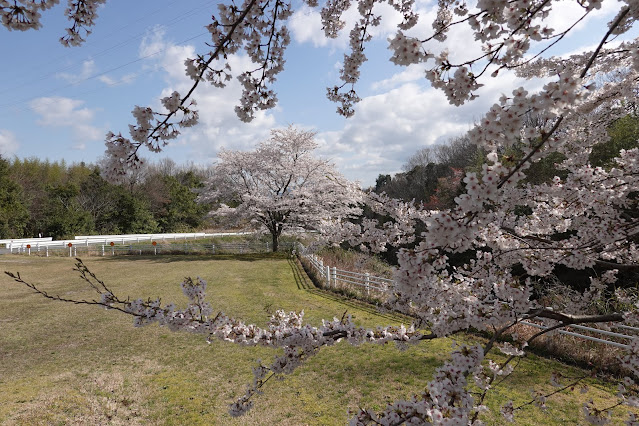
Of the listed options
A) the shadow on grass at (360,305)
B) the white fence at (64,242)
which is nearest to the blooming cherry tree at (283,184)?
the white fence at (64,242)

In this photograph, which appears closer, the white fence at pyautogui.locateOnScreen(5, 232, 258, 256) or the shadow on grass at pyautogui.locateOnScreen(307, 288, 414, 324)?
the shadow on grass at pyautogui.locateOnScreen(307, 288, 414, 324)

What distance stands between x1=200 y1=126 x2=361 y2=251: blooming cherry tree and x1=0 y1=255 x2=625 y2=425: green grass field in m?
11.8

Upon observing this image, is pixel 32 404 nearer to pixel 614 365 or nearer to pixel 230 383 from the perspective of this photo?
pixel 230 383

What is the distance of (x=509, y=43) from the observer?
6.90ft

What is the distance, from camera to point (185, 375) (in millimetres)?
5574

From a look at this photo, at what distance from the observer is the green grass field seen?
4.39 meters

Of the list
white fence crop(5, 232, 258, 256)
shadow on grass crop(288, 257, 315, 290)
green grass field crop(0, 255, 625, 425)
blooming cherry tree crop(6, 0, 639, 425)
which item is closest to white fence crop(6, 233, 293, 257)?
white fence crop(5, 232, 258, 256)

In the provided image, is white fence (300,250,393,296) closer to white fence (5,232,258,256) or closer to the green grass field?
the green grass field

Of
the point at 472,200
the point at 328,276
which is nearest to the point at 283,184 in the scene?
the point at 328,276

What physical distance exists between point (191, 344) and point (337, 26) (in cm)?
643

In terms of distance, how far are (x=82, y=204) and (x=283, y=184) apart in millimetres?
22553

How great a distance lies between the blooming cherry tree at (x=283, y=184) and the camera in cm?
2116

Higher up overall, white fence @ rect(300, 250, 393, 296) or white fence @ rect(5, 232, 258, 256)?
white fence @ rect(5, 232, 258, 256)

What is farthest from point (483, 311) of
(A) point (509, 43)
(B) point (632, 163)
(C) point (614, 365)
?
(C) point (614, 365)
